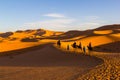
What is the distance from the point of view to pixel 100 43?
51.2m

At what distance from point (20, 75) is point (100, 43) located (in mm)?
35283

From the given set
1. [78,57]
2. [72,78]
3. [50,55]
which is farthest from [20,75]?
[50,55]

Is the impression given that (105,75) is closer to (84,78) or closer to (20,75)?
(84,78)

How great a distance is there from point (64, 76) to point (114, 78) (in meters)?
3.02

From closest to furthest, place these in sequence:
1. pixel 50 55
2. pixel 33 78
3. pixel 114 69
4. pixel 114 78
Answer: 1. pixel 114 78
2. pixel 33 78
3. pixel 114 69
4. pixel 50 55

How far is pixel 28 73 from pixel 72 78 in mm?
3797

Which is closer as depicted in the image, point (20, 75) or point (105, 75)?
point (105, 75)

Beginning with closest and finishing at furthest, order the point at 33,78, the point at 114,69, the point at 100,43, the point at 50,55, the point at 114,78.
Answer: the point at 114,78 < the point at 33,78 < the point at 114,69 < the point at 50,55 < the point at 100,43

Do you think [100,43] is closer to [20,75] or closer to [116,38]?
[116,38]

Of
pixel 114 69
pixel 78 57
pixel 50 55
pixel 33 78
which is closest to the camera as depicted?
pixel 33 78

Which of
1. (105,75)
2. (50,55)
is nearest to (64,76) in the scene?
(105,75)

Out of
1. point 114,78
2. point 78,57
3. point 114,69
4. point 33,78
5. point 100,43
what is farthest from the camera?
point 100,43

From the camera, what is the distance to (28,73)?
59.1 ft

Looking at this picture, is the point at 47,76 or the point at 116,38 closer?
the point at 47,76
